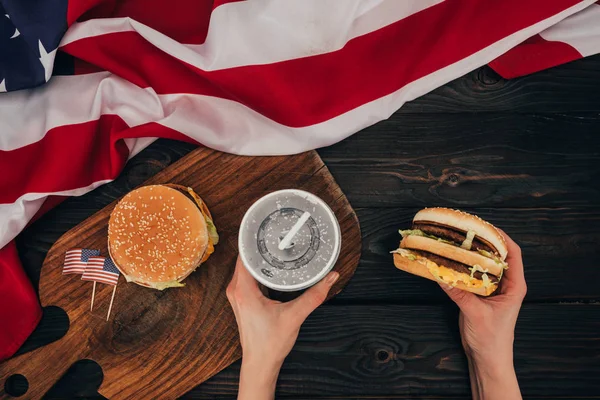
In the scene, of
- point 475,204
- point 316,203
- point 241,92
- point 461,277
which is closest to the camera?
point 461,277

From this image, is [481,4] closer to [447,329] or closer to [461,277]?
[461,277]

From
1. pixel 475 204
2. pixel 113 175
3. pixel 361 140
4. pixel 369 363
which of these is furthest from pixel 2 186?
pixel 475 204

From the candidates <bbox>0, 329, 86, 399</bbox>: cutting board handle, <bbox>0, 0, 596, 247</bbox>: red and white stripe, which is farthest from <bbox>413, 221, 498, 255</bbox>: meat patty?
<bbox>0, 329, 86, 399</bbox>: cutting board handle

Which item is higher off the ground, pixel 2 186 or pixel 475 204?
pixel 2 186

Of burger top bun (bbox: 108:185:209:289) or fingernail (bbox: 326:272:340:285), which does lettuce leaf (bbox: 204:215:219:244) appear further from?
fingernail (bbox: 326:272:340:285)

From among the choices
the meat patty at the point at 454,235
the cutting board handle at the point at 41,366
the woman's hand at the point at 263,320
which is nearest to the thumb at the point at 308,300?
the woman's hand at the point at 263,320

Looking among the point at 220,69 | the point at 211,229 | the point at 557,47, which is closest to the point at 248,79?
the point at 220,69

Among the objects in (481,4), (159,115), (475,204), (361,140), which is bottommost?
(475,204)
